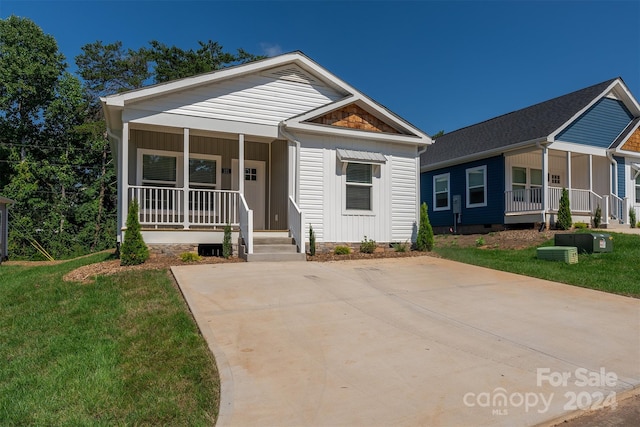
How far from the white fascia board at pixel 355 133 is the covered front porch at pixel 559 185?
5.89 metres

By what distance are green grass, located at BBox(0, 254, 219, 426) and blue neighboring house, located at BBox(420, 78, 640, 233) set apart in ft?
45.7

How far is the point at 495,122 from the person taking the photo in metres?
20.0

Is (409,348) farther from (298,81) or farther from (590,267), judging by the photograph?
(298,81)

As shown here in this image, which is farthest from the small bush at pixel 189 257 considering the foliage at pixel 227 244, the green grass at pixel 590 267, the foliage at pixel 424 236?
the green grass at pixel 590 267

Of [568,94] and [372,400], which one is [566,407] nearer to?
[372,400]

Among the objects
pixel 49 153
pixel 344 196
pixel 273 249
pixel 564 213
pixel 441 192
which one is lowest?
pixel 273 249

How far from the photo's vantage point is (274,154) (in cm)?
1266

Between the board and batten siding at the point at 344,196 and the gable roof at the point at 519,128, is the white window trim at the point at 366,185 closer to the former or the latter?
the board and batten siding at the point at 344,196

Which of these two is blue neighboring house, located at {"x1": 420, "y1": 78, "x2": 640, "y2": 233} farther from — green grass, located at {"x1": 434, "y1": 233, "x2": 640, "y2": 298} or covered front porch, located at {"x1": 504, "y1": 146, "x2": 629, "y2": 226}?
green grass, located at {"x1": 434, "y1": 233, "x2": 640, "y2": 298}

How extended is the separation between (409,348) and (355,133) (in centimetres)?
810

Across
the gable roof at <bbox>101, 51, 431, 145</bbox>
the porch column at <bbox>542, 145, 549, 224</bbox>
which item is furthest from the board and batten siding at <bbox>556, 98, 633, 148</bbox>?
the gable roof at <bbox>101, 51, 431, 145</bbox>

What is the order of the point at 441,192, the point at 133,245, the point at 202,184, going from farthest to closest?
the point at 441,192 → the point at 202,184 → the point at 133,245

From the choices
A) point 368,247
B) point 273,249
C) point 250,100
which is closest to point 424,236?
point 368,247

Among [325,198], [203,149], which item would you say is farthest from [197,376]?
[203,149]
